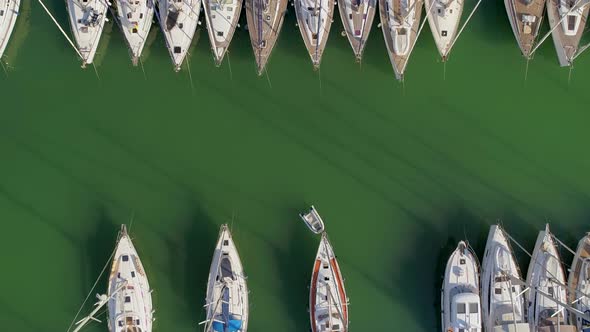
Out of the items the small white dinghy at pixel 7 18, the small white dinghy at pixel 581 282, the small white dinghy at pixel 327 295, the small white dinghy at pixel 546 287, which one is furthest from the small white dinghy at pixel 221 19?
the small white dinghy at pixel 581 282

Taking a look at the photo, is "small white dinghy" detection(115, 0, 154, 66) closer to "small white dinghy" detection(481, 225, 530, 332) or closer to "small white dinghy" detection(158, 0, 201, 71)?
"small white dinghy" detection(158, 0, 201, 71)

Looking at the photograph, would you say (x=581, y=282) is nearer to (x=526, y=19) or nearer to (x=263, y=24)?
(x=526, y=19)

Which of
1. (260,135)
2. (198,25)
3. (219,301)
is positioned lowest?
(219,301)

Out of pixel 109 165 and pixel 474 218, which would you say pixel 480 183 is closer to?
pixel 474 218

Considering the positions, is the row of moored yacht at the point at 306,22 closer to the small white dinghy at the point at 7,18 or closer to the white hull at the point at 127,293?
the small white dinghy at the point at 7,18

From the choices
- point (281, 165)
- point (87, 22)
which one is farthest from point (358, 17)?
point (87, 22)

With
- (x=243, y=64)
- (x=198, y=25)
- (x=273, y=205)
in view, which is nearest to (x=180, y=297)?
(x=273, y=205)
